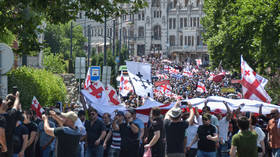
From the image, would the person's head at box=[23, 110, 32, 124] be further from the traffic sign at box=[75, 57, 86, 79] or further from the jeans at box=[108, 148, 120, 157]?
the traffic sign at box=[75, 57, 86, 79]

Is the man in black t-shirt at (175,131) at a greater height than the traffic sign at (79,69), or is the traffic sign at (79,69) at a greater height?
the traffic sign at (79,69)

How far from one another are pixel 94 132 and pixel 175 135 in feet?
7.29

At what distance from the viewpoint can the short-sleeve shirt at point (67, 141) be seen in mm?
9273

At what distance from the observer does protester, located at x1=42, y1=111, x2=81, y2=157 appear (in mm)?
9234

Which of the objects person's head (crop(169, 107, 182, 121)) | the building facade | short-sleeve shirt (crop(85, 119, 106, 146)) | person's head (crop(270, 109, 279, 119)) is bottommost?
short-sleeve shirt (crop(85, 119, 106, 146))

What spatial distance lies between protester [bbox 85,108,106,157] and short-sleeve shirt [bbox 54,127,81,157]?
2886 millimetres

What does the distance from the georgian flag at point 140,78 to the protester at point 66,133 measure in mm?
8731

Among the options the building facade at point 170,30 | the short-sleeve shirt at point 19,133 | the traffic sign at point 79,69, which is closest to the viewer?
the short-sleeve shirt at point 19,133

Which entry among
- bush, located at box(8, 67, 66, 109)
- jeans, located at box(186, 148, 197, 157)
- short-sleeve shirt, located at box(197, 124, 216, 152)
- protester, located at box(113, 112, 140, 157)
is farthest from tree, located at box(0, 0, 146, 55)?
bush, located at box(8, 67, 66, 109)

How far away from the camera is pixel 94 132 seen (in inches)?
492

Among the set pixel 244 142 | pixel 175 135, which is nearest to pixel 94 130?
pixel 175 135

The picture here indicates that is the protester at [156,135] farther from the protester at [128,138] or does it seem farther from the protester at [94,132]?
the protester at [94,132]

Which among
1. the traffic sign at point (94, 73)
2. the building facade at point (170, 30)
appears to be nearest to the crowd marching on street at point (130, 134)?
the traffic sign at point (94, 73)

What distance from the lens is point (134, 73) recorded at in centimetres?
1838
